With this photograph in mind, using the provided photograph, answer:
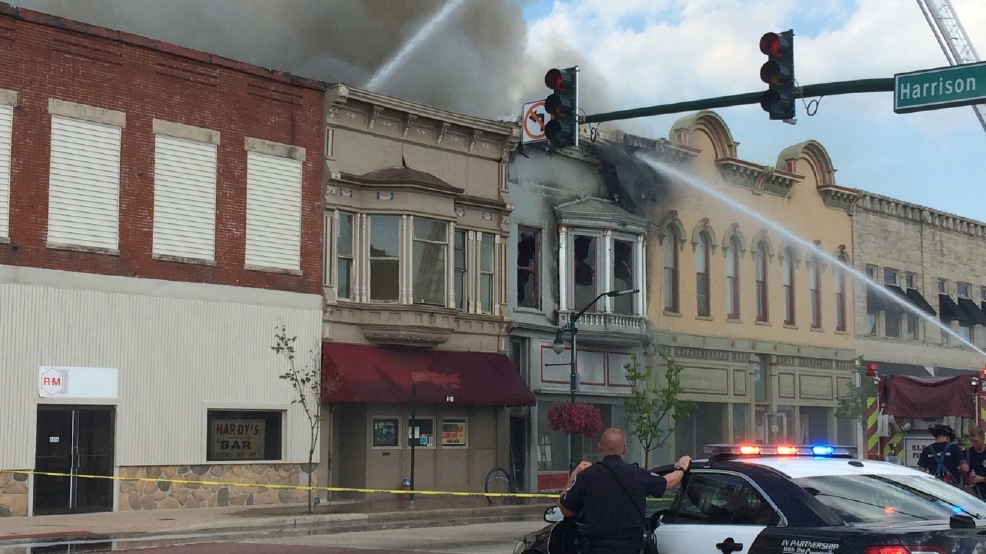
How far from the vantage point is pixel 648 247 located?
36.8 meters

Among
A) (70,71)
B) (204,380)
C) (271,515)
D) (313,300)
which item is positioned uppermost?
(70,71)

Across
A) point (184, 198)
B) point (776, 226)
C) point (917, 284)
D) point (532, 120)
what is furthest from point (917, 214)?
point (184, 198)

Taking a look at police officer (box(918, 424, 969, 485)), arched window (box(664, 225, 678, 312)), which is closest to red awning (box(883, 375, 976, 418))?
police officer (box(918, 424, 969, 485))

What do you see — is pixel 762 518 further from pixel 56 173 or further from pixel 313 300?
pixel 313 300

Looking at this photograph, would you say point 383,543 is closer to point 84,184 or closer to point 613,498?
point 613,498

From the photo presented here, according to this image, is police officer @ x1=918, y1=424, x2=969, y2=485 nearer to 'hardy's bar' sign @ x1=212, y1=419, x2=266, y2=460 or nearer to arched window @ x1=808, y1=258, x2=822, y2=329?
'hardy's bar' sign @ x1=212, y1=419, x2=266, y2=460

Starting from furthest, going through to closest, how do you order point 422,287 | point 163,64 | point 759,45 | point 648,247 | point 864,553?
1. point 648,247
2. point 422,287
3. point 163,64
4. point 759,45
5. point 864,553

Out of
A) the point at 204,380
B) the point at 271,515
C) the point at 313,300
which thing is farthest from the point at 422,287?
the point at 271,515

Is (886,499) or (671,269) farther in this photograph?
(671,269)

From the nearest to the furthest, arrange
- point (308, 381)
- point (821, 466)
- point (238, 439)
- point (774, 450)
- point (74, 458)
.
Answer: point (821, 466)
point (774, 450)
point (74, 458)
point (238, 439)
point (308, 381)

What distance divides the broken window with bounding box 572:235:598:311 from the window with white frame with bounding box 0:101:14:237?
15.5m

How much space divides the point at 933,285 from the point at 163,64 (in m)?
30.5

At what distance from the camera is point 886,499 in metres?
8.31

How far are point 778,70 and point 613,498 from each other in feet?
27.6
